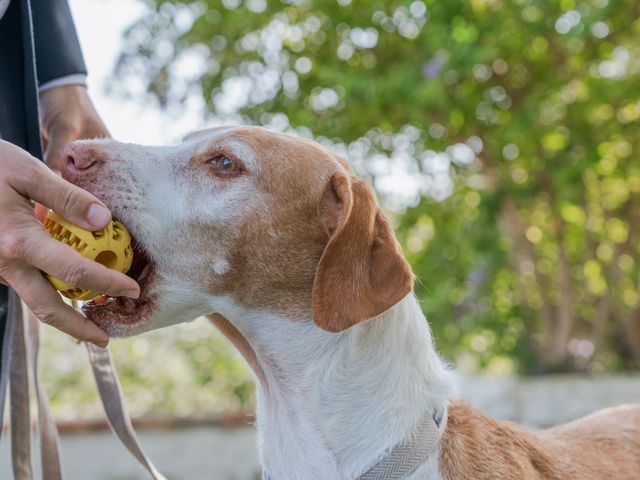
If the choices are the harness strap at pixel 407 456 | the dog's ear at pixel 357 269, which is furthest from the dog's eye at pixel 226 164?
the harness strap at pixel 407 456

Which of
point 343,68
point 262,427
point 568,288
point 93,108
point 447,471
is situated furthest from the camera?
point 568,288

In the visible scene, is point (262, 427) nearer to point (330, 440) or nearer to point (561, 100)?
point (330, 440)

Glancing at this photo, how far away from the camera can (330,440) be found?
2520mm

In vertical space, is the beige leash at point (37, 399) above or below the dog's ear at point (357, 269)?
below

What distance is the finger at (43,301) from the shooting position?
2047mm

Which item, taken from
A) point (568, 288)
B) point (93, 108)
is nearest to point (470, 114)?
point (568, 288)

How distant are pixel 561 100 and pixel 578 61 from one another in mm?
378

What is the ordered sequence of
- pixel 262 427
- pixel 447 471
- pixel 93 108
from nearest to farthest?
pixel 447 471, pixel 262 427, pixel 93 108

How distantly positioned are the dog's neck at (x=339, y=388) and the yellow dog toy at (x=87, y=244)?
1.54 ft

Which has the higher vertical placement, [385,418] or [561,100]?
[385,418]

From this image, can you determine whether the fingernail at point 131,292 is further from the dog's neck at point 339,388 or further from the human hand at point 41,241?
the dog's neck at point 339,388

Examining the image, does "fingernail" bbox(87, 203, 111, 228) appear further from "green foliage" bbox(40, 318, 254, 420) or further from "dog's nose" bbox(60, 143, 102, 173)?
"green foliage" bbox(40, 318, 254, 420)

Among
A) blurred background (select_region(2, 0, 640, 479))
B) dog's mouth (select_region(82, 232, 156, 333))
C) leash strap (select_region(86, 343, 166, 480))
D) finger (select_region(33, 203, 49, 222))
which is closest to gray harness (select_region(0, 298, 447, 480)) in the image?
leash strap (select_region(86, 343, 166, 480))

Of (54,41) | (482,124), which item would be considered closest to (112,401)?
(54,41)
